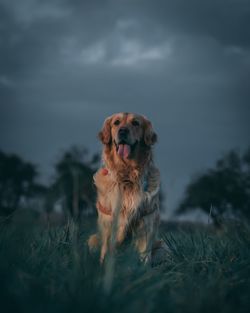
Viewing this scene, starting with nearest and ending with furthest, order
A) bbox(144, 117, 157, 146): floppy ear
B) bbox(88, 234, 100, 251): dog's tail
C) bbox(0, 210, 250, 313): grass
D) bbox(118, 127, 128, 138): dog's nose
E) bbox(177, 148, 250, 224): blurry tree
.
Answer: bbox(0, 210, 250, 313): grass < bbox(88, 234, 100, 251): dog's tail < bbox(118, 127, 128, 138): dog's nose < bbox(144, 117, 157, 146): floppy ear < bbox(177, 148, 250, 224): blurry tree

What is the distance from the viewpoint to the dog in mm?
6098

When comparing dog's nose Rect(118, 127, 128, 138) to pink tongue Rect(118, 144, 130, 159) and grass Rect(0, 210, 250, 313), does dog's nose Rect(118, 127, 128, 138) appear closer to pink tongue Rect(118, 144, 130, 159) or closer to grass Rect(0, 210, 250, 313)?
pink tongue Rect(118, 144, 130, 159)

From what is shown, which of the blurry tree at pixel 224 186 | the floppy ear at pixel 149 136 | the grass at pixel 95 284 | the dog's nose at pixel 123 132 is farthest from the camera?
the blurry tree at pixel 224 186

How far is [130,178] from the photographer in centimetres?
648

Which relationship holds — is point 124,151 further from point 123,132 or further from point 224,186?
point 224,186

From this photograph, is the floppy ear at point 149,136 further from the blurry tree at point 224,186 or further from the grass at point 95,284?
the blurry tree at point 224,186

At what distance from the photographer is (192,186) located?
46.3 metres

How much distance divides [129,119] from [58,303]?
4.12 meters

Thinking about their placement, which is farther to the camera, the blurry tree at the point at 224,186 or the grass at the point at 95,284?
the blurry tree at the point at 224,186

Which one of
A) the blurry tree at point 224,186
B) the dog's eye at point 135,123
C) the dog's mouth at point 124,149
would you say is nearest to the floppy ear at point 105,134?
the dog's mouth at point 124,149

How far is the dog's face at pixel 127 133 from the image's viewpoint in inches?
260

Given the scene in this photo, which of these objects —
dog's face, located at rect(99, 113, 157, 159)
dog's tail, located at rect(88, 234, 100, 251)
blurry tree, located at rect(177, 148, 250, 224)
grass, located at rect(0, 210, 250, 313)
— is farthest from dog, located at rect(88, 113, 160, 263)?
blurry tree, located at rect(177, 148, 250, 224)

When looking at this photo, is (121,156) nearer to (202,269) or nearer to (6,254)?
(202,269)

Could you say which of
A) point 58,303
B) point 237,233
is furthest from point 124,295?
point 237,233
